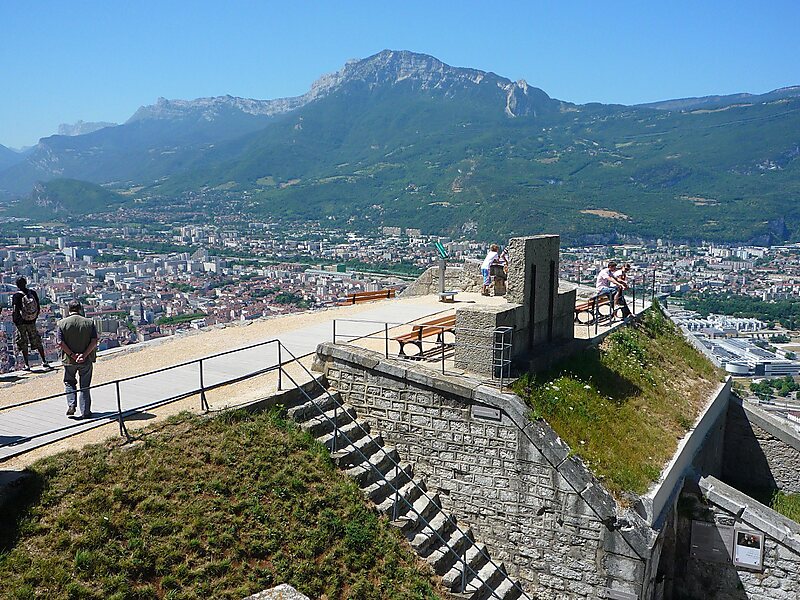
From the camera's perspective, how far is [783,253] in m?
105

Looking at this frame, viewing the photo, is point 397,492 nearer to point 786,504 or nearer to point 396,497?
point 396,497

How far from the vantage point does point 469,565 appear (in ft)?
36.0

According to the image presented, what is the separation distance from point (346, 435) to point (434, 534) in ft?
7.21

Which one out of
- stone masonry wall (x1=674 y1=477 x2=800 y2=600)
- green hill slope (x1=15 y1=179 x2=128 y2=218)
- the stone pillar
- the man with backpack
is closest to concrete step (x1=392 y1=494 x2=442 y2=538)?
the stone pillar

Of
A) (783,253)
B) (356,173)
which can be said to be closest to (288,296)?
(783,253)

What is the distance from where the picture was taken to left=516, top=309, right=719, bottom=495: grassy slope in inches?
436

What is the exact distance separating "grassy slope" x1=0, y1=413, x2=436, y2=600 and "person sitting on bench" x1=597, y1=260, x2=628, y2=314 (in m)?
9.67

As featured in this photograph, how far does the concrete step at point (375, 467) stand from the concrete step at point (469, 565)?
182 cm

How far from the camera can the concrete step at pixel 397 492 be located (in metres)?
10.9

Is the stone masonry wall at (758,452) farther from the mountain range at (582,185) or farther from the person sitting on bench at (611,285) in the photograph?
the mountain range at (582,185)

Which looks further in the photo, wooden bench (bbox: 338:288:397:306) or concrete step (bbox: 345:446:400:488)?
wooden bench (bbox: 338:288:397:306)

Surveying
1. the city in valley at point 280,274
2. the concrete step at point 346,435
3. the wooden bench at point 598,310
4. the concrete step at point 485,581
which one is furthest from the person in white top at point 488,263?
the concrete step at point 485,581

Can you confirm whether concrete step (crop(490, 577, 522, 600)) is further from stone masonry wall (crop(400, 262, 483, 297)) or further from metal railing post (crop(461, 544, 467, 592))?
stone masonry wall (crop(400, 262, 483, 297))

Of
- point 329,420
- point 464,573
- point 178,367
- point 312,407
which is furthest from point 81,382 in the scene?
point 464,573
